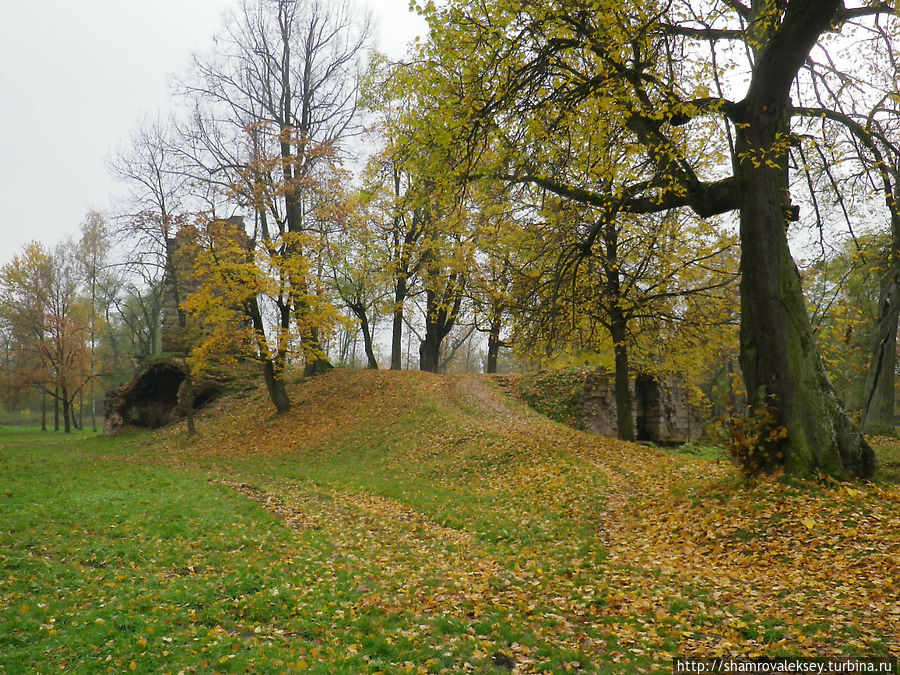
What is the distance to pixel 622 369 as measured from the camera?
15359 millimetres

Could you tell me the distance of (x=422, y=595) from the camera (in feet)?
20.4

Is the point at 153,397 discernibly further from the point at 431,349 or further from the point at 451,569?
the point at 451,569

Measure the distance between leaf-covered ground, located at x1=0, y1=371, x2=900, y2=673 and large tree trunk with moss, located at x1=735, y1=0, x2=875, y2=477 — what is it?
0.69 meters

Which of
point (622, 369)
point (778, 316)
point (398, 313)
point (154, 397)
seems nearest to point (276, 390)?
point (398, 313)

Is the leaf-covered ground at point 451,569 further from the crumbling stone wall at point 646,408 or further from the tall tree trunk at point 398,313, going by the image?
the tall tree trunk at point 398,313

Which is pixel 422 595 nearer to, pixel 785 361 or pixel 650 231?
pixel 785 361

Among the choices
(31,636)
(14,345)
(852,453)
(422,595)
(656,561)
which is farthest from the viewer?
(14,345)

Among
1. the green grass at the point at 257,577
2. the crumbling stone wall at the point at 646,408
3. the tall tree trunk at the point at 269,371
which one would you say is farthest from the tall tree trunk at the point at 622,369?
the tall tree trunk at the point at 269,371

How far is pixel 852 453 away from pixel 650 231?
23.8 feet

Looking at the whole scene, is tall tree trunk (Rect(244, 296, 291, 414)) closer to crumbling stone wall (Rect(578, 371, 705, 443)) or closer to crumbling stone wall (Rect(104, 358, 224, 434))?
crumbling stone wall (Rect(104, 358, 224, 434))

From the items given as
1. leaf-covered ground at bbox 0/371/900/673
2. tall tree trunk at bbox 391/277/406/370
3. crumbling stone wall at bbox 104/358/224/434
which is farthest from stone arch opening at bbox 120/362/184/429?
leaf-covered ground at bbox 0/371/900/673

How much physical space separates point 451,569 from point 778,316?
20.7ft

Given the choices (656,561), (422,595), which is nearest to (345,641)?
(422,595)

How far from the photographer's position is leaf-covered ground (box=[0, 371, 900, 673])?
471 centimetres
